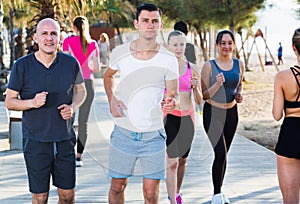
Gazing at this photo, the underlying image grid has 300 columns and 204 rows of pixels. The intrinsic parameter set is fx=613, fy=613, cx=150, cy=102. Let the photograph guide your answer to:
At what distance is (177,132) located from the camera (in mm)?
6117

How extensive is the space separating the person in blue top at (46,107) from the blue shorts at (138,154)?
375 mm

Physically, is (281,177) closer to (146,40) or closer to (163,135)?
(163,135)

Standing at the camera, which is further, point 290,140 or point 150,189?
point 150,189

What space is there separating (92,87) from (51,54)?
3.48 metres

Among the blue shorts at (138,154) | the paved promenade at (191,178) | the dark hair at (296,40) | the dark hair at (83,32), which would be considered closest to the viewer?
the dark hair at (296,40)

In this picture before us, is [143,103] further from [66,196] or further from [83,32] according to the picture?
[83,32]

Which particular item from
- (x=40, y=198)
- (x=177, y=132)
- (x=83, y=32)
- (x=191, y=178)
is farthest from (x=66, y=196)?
(x=83, y=32)

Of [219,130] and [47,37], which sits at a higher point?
[47,37]

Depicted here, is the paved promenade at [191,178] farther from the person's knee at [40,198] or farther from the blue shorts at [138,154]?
the blue shorts at [138,154]

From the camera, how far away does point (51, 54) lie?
4871 mm

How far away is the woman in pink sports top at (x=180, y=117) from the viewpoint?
6004mm

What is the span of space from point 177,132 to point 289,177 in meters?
1.56

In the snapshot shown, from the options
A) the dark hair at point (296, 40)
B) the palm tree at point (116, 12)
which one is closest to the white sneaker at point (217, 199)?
the dark hair at point (296, 40)

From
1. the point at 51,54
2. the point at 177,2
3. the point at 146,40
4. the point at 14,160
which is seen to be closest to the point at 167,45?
the point at 146,40
